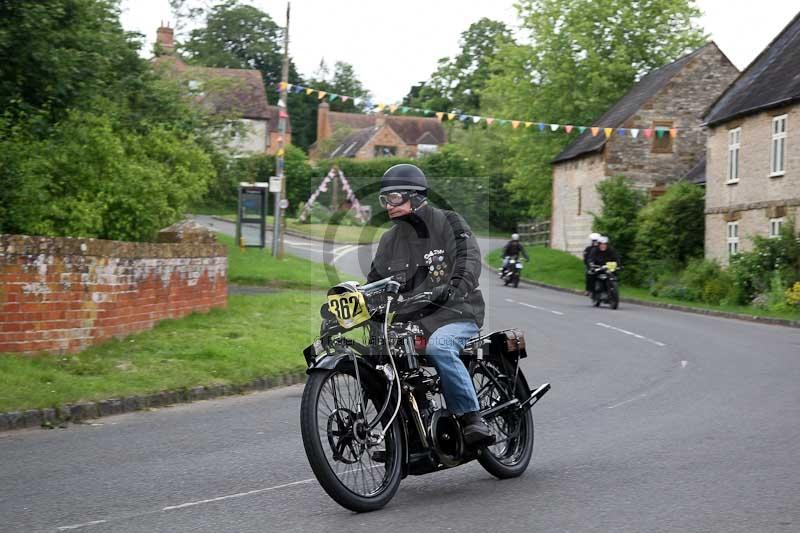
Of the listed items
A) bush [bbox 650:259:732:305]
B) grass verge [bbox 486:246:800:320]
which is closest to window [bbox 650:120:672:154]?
grass verge [bbox 486:246:800:320]

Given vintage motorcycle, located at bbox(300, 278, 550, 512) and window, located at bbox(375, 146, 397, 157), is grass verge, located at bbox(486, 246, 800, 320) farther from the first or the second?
window, located at bbox(375, 146, 397, 157)

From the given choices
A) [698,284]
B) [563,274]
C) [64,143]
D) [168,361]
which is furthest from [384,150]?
[168,361]

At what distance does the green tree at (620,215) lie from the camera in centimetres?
4219

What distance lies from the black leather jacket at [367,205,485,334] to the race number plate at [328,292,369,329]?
0.60m

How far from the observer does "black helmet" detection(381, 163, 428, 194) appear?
260 inches

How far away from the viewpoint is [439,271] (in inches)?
264

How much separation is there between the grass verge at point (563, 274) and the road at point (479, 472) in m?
17.9

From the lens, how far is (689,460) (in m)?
7.66

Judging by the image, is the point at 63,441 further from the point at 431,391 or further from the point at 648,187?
the point at 648,187

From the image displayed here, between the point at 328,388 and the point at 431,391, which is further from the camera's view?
the point at 431,391

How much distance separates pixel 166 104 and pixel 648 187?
29.6 meters

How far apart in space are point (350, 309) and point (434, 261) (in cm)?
88

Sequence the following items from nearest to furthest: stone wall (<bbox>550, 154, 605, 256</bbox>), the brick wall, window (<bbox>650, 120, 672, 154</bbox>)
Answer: the brick wall, window (<bbox>650, 120, 672, 154</bbox>), stone wall (<bbox>550, 154, 605, 256</bbox>)

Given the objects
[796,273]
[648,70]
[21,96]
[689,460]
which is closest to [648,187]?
[648,70]
